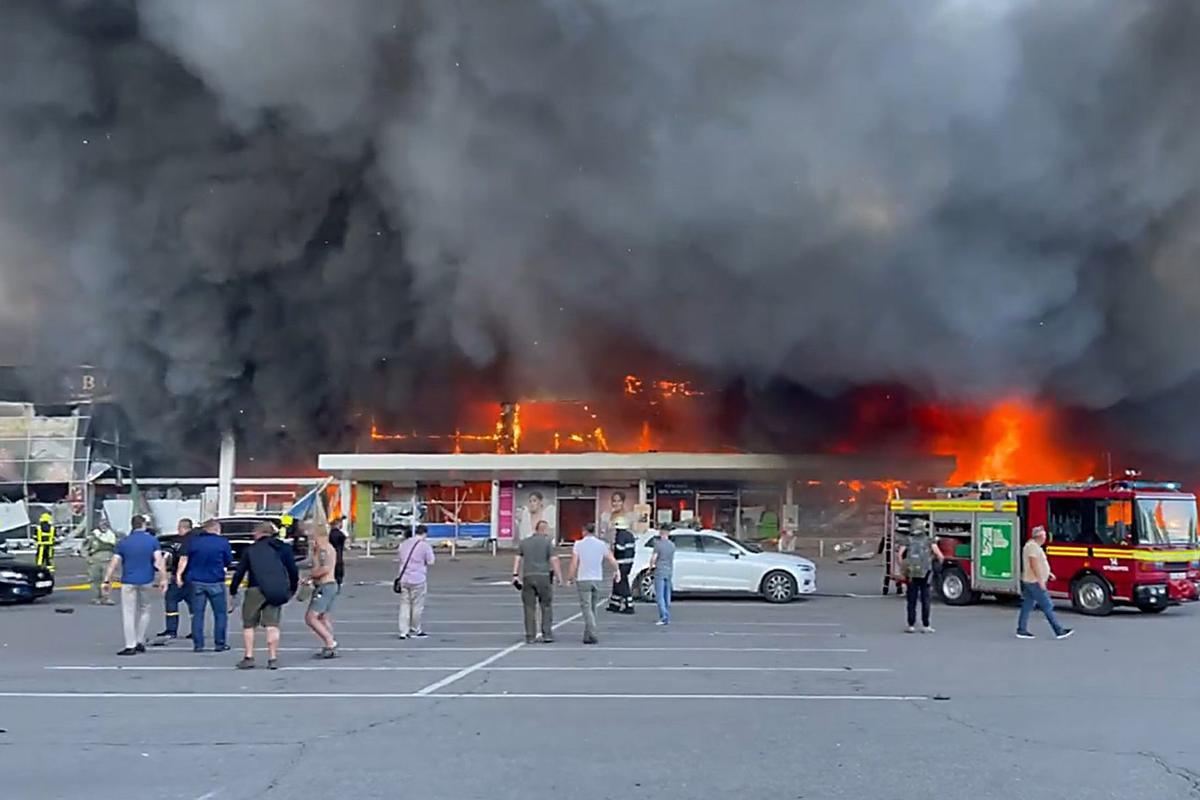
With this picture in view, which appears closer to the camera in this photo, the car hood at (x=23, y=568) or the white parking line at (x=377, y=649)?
the white parking line at (x=377, y=649)

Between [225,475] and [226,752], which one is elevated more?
[225,475]

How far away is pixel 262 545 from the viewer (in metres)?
11.8

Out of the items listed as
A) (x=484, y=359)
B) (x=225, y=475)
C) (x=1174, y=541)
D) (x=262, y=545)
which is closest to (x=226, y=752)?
(x=262, y=545)

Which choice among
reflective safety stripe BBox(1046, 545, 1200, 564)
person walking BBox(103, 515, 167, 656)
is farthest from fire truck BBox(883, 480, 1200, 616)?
person walking BBox(103, 515, 167, 656)

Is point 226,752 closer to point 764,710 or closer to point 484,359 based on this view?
point 764,710

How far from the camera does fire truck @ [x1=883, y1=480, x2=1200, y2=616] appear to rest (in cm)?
1769

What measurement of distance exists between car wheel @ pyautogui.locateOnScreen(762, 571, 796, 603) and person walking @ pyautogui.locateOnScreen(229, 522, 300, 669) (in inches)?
380

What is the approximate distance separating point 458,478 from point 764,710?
29.2m

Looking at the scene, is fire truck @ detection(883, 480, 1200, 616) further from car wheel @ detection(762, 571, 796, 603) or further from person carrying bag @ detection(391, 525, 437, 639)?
person carrying bag @ detection(391, 525, 437, 639)

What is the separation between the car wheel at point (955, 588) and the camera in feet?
64.6

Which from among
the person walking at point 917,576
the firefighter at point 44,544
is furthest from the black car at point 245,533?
the person walking at point 917,576

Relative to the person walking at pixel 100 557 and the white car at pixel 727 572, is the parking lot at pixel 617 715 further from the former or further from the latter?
the person walking at pixel 100 557

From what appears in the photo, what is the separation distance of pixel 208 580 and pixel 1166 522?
1315 centimetres

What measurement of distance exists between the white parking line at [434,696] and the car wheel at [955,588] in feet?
34.3
